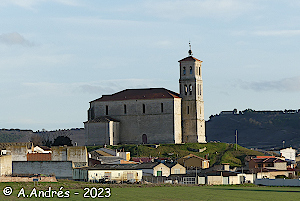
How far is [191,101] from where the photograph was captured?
107250 mm

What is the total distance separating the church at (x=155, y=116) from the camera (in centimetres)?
10581

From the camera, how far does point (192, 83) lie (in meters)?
108

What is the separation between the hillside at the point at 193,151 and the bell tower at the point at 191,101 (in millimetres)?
4924

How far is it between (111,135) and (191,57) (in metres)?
18.1

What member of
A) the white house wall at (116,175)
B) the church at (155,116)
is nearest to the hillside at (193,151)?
the church at (155,116)

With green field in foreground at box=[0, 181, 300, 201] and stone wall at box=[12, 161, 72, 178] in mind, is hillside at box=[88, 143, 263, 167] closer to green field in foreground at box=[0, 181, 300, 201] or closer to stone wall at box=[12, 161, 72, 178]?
stone wall at box=[12, 161, 72, 178]

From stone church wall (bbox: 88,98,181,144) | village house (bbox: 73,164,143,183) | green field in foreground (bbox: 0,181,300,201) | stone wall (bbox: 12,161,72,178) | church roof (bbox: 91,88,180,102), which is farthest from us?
church roof (bbox: 91,88,180,102)

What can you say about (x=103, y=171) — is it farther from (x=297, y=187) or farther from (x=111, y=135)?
(x=111, y=135)

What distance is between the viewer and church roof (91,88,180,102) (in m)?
108

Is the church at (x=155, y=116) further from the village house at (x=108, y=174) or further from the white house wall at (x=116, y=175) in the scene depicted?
the village house at (x=108, y=174)

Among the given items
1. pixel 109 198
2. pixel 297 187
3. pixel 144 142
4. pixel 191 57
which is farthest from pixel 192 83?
pixel 109 198

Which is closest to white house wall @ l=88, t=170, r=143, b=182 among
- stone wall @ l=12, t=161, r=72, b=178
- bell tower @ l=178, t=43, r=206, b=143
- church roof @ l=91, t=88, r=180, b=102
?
stone wall @ l=12, t=161, r=72, b=178

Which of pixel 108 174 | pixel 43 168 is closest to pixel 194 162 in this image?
pixel 108 174

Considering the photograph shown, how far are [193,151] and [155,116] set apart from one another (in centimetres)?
1117
